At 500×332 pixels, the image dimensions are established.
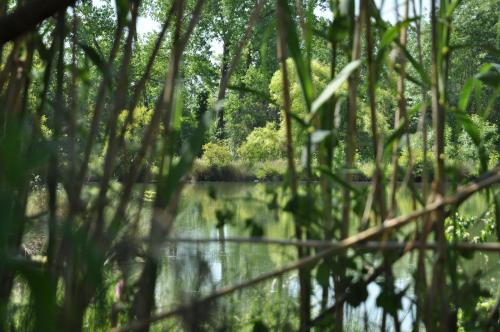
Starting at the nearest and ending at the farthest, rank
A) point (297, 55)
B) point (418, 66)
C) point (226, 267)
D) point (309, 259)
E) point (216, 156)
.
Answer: point (309, 259)
point (297, 55)
point (418, 66)
point (226, 267)
point (216, 156)

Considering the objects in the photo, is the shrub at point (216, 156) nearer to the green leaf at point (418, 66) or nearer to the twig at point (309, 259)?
the green leaf at point (418, 66)

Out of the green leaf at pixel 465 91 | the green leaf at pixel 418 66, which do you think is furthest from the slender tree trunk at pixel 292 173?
the green leaf at pixel 465 91

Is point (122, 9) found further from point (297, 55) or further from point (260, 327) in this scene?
point (260, 327)

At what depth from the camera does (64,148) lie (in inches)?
28.7

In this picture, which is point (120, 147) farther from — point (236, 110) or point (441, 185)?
point (236, 110)

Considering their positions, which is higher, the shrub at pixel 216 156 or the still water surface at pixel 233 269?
the shrub at pixel 216 156

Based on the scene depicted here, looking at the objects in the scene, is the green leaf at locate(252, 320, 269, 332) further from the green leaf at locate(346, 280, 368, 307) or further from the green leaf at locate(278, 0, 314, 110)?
the green leaf at locate(278, 0, 314, 110)

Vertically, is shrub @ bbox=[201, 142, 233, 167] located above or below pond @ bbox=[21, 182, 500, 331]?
above

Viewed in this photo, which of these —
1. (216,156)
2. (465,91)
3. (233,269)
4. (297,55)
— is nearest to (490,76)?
(465,91)

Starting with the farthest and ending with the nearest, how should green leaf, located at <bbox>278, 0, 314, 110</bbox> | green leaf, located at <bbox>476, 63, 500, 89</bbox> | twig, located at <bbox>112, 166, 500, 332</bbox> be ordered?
green leaf, located at <bbox>476, 63, 500, 89</bbox> < green leaf, located at <bbox>278, 0, 314, 110</bbox> < twig, located at <bbox>112, 166, 500, 332</bbox>

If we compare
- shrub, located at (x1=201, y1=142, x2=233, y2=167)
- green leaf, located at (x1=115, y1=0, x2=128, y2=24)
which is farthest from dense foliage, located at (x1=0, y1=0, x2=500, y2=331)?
shrub, located at (x1=201, y1=142, x2=233, y2=167)

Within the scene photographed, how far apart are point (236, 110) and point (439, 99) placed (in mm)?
26233

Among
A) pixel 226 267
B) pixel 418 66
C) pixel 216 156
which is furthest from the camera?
pixel 216 156

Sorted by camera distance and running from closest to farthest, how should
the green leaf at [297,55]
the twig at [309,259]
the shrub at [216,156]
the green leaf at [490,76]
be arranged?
the twig at [309,259] → the green leaf at [297,55] → the green leaf at [490,76] → the shrub at [216,156]
